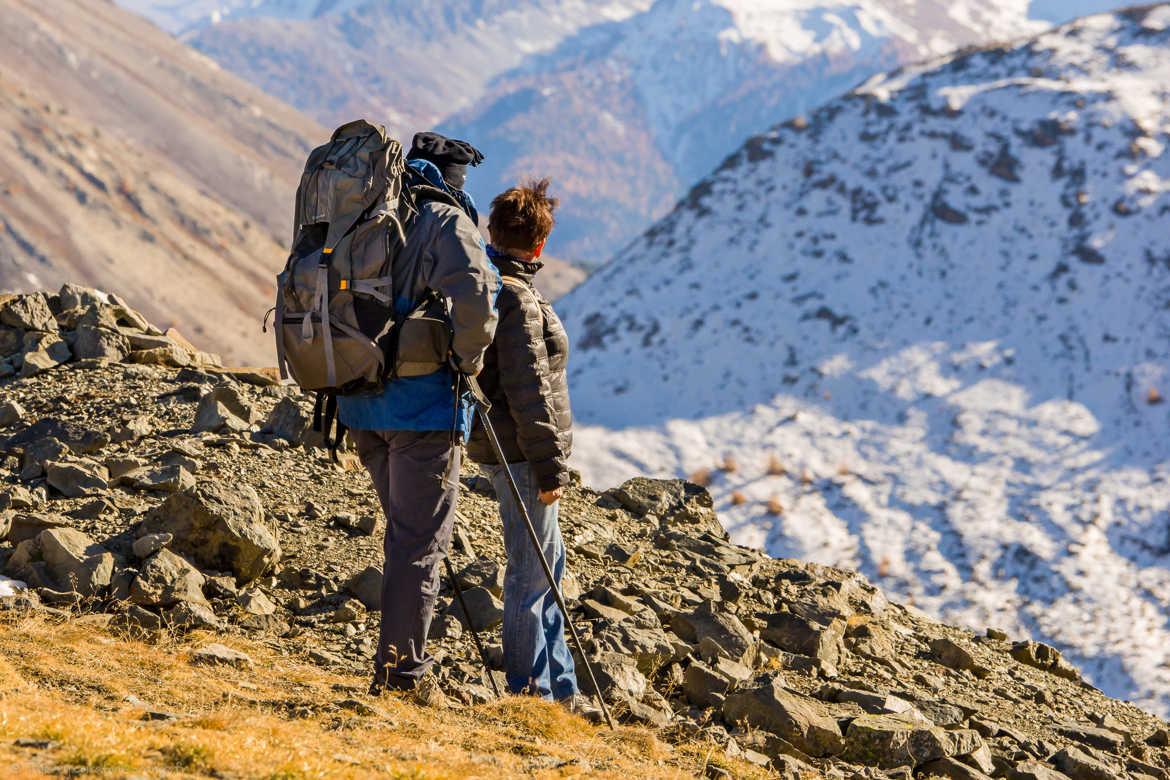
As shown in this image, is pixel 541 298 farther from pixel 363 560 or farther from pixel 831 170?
pixel 831 170

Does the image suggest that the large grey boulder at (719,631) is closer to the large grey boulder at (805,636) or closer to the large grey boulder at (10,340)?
the large grey boulder at (805,636)

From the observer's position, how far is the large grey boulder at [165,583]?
566 centimetres

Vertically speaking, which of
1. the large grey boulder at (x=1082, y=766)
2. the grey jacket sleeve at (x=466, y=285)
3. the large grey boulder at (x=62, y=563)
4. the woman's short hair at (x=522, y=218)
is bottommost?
the large grey boulder at (x=62, y=563)

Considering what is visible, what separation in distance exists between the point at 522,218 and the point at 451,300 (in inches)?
28.0

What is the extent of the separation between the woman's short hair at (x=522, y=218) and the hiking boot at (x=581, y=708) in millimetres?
2288

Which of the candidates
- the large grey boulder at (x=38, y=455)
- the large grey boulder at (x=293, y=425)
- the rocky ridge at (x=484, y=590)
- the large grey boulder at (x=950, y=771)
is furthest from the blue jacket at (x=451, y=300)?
the large grey boulder at (x=293, y=425)

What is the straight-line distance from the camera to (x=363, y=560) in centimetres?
680

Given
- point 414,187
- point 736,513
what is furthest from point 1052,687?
point 736,513

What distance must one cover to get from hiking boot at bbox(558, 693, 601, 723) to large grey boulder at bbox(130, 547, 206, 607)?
94.0 inches

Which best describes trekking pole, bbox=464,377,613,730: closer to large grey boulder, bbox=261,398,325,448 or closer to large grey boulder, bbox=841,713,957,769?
large grey boulder, bbox=841,713,957,769

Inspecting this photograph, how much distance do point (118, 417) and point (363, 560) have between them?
3.14 m

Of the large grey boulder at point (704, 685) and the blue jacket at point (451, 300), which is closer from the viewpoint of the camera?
the blue jacket at point (451, 300)

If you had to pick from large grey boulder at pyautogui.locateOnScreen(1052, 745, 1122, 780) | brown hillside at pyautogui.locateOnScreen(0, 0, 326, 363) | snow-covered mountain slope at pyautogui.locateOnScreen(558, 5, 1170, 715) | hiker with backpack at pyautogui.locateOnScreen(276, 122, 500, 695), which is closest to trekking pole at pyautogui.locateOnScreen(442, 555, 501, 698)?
hiker with backpack at pyautogui.locateOnScreen(276, 122, 500, 695)

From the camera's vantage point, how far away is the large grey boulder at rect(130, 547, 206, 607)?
18.6ft
